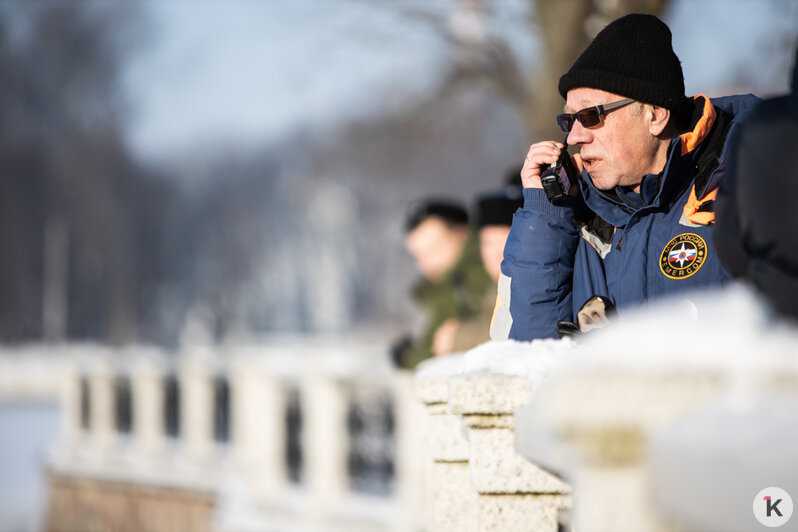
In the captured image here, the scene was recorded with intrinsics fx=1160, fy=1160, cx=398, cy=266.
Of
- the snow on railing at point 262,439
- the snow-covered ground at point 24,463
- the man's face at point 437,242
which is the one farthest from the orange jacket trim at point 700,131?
the snow-covered ground at point 24,463

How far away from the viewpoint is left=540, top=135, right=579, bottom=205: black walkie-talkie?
9.68ft

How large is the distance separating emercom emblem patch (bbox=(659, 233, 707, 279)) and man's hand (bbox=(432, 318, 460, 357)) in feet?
8.57

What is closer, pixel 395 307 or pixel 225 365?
pixel 225 365

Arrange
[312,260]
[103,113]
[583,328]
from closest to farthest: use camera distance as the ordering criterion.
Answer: [583,328] → [103,113] → [312,260]

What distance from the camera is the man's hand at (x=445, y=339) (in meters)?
5.39

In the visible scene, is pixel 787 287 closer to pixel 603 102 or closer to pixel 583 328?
pixel 583 328

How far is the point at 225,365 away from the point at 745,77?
686 cm

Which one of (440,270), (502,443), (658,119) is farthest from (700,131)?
(440,270)

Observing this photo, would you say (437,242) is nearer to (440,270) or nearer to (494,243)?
(440,270)

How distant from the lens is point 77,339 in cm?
4475

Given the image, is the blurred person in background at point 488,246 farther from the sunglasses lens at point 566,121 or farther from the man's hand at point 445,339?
the sunglasses lens at point 566,121

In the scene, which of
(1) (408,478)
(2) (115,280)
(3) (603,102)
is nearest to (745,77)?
(1) (408,478)
